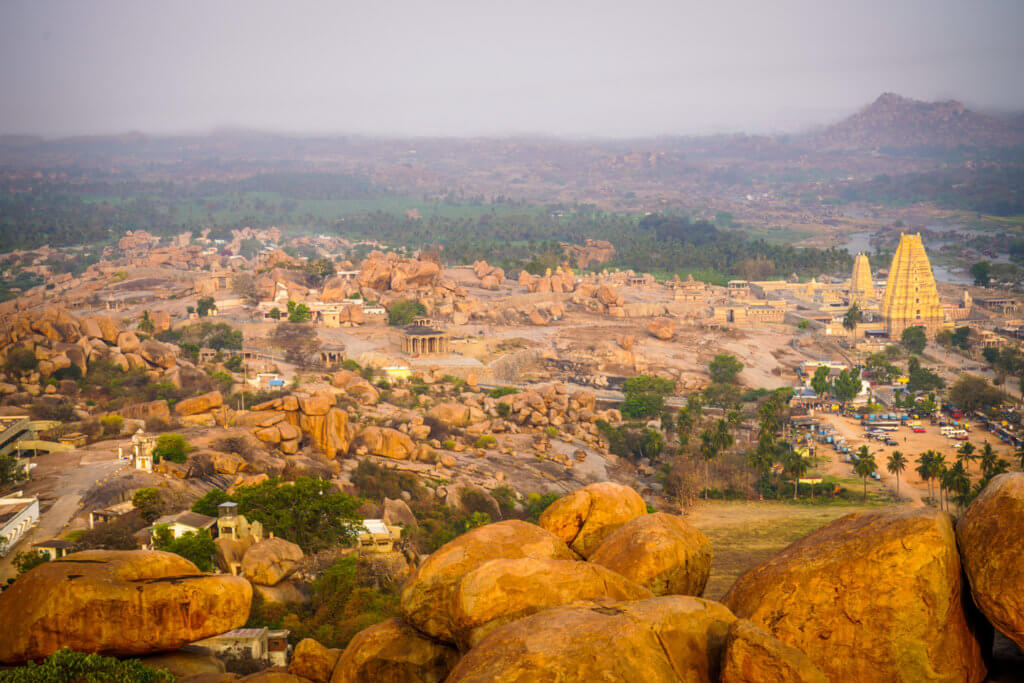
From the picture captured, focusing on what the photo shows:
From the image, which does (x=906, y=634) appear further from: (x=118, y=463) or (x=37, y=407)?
(x=37, y=407)

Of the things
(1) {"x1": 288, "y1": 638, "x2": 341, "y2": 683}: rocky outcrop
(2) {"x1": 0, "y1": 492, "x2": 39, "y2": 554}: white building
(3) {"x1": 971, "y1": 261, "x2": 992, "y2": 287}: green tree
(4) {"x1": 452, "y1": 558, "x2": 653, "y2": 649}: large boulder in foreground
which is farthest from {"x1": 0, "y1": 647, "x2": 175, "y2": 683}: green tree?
(3) {"x1": 971, "y1": 261, "x2": 992, "y2": 287}: green tree

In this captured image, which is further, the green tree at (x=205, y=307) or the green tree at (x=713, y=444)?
the green tree at (x=205, y=307)

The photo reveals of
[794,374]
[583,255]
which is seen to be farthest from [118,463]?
[583,255]

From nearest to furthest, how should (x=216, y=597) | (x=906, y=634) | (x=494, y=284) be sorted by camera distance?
1. (x=906, y=634)
2. (x=216, y=597)
3. (x=494, y=284)

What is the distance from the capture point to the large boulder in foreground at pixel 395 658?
854cm

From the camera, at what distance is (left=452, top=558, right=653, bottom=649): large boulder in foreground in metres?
7.56

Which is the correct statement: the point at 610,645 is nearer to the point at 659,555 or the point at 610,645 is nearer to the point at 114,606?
the point at 659,555

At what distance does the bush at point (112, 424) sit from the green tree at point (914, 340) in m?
49.3

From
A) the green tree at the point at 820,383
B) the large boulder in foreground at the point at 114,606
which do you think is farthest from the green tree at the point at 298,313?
the large boulder in foreground at the point at 114,606

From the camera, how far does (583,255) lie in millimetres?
112250

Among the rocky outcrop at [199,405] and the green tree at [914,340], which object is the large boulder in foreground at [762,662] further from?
the green tree at [914,340]

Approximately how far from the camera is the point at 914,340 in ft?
199

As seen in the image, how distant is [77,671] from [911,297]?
67207 mm

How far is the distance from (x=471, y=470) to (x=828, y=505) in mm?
12761
